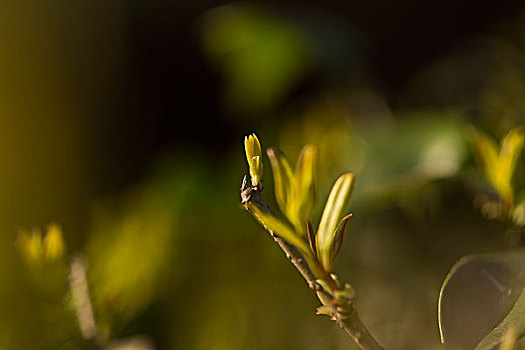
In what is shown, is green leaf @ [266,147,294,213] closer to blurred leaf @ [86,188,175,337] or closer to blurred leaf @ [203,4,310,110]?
Result: blurred leaf @ [86,188,175,337]

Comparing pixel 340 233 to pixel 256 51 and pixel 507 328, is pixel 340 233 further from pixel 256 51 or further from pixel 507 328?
pixel 256 51

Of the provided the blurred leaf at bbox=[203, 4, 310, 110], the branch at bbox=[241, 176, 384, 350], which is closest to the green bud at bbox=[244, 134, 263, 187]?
the branch at bbox=[241, 176, 384, 350]

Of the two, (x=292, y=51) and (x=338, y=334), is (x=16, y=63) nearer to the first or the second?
(x=292, y=51)

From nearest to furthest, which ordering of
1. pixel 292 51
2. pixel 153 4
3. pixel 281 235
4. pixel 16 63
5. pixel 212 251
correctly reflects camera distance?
pixel 281 235
pixel 212 251
pixel 292 51
pixel 16 63
pixel 153 4

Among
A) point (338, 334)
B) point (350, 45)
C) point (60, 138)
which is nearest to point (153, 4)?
point (60, 138)

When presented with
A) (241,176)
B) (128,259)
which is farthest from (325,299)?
(241,176)
